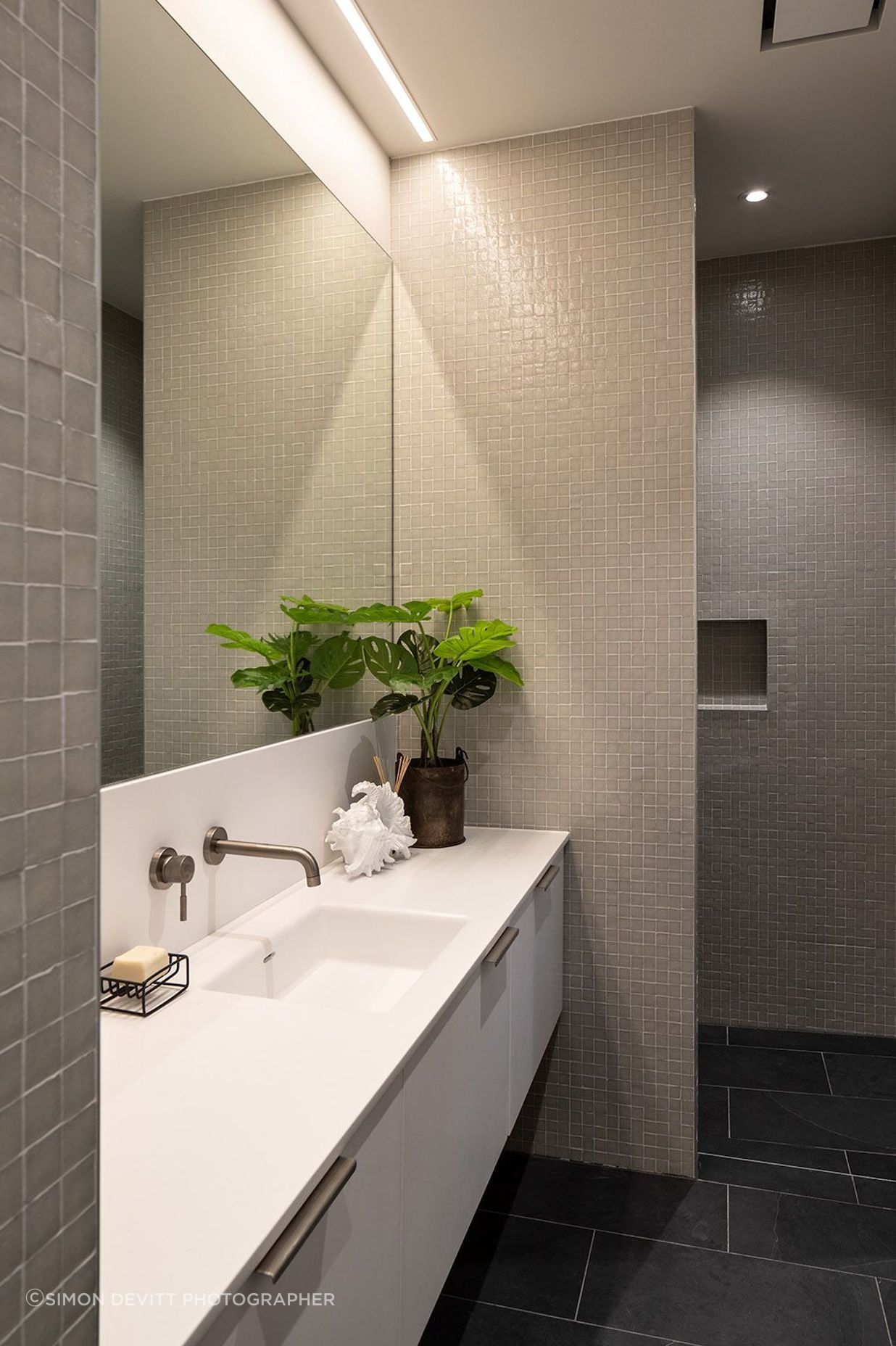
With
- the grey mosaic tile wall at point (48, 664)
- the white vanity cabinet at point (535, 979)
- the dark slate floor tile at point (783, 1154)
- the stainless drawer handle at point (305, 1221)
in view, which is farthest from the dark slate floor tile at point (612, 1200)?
the grey mosaic tile wall at point (48, 664)

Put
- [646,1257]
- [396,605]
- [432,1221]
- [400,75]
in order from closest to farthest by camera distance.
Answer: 1. [432,1221]
2. [646,1257]
3. [400,75]
4. [396,605]

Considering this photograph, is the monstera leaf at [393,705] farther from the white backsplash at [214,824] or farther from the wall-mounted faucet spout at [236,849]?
the wall-mounted faucet spout at [236,849]

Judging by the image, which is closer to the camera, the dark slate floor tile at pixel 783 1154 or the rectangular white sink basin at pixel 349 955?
the rectangular white sink basin at pixel 349 955

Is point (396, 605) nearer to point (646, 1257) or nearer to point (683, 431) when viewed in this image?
point (683, 431)

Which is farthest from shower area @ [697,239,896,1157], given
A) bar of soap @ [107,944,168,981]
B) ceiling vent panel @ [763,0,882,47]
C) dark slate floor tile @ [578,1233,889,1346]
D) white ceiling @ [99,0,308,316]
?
bar of soap @ [107,944,168,981]

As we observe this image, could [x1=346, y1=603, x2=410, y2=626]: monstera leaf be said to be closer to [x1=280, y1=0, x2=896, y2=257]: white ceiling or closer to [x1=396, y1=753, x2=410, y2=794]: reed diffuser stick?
[x1=396, y1=753, x2=410, y2=794]: reed diffuser stick

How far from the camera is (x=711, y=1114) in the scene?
2557mm

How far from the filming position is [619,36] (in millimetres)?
1987

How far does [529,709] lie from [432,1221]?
134cm

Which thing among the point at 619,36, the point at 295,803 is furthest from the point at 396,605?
the point at 619,36

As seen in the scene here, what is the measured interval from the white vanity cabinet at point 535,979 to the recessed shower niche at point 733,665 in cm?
123

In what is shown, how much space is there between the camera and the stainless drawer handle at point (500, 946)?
156 cm

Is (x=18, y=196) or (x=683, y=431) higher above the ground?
(x=683, y=431)

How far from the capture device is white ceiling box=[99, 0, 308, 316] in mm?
1379
